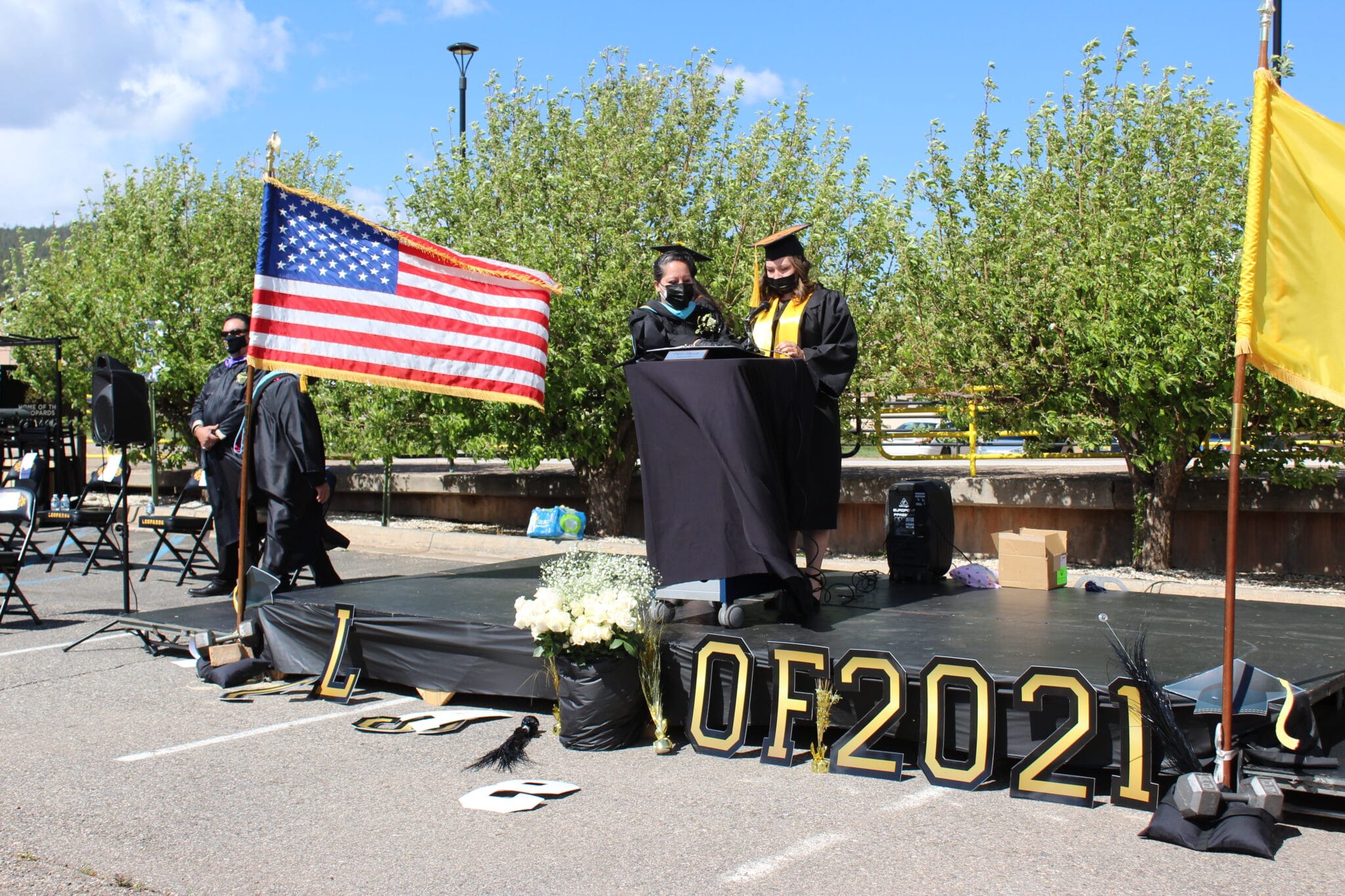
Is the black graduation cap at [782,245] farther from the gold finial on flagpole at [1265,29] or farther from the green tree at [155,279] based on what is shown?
the green tree at [155,279]

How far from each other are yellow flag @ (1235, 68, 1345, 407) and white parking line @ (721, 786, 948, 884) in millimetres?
2025

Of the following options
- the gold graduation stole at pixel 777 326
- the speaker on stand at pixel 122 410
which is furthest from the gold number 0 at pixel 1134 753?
the speaker on stand at pixel 122 410

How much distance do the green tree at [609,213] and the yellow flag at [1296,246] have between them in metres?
6.81

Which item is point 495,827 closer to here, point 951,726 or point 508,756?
point 508,756

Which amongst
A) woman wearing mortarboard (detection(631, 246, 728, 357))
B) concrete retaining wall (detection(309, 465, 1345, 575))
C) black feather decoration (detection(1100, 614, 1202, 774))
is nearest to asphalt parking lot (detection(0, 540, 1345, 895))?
black feather decoration (detection(1100, 614, 1202, 774))

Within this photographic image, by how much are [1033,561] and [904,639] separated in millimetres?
2023

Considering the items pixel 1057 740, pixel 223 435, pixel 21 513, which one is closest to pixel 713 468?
pixel 1057 740

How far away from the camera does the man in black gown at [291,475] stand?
739 centimetres

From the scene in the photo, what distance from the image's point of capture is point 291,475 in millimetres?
7500

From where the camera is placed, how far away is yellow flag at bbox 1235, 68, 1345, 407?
152 inches

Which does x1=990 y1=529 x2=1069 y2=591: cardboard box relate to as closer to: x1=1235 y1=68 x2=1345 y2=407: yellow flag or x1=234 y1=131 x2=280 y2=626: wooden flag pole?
x1=1235 y1=68 x2=1345 y2=407: yellow flag

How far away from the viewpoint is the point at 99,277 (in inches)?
675

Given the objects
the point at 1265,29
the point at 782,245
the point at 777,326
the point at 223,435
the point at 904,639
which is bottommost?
the point at 904,639

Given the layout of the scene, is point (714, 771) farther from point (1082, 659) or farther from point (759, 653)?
point (1082, 659)
